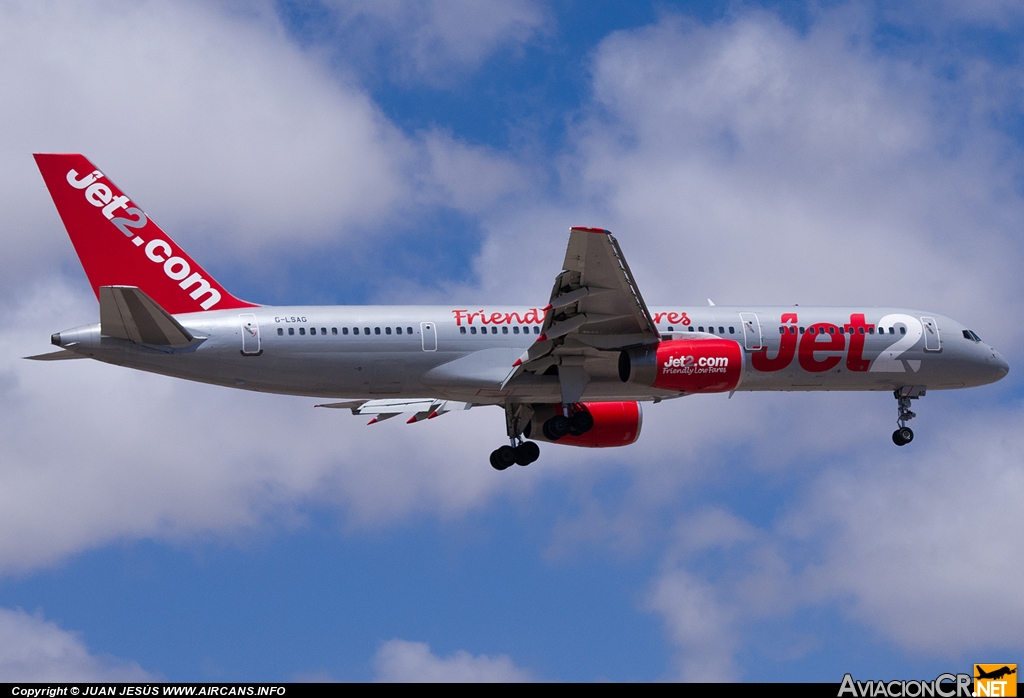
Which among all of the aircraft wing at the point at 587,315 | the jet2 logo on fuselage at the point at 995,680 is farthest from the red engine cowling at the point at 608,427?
the jet2 logo on fuselage at the point at 995,680

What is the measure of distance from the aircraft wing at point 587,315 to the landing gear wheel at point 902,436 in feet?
35.7

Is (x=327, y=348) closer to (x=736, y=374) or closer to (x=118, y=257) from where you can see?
(x=118, y=257)

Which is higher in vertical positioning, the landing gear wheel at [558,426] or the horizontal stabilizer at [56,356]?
Result: the landing gear wheel at [558,426]

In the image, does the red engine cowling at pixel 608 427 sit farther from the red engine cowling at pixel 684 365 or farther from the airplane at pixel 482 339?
the red engine cowling at pixel 684 365

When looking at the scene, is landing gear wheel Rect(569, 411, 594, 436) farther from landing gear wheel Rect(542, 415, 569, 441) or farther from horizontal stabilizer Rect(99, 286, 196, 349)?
horizontal stabilizer Rect(99, 286, 196, 349)

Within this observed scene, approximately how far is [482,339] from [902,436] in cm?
1457

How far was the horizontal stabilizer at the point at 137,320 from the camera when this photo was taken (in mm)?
36625

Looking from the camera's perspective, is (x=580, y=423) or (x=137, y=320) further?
(x=580, y=423)

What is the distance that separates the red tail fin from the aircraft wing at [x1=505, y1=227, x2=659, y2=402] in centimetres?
894

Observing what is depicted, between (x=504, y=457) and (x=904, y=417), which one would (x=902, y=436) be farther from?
(x=504, y=457)

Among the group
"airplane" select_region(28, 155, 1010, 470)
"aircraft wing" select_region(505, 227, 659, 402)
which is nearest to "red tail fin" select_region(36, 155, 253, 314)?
"airplane" select_region(28, 155, 1010, 470)

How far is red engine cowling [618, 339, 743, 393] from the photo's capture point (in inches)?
1571

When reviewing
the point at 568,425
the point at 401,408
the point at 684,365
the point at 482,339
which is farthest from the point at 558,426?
the point at 401,408

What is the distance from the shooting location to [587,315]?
39281mm
